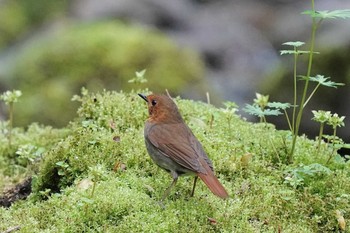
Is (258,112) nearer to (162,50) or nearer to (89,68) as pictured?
(89,68)

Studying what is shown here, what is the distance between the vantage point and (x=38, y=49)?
9766 millimetres

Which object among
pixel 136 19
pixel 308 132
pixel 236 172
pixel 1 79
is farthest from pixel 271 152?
pixel 136 19

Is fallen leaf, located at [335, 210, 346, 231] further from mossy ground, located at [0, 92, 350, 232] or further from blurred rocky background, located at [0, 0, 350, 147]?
blurred rocky background, located at [0, 0, 350, 147]

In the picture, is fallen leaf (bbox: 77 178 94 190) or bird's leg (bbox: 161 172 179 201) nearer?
bird's leg (bbox: 161 172 179 201)

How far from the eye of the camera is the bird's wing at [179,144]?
11.6 feet

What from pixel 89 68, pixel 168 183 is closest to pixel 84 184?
pixel 168 183

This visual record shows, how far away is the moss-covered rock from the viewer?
27.6ft

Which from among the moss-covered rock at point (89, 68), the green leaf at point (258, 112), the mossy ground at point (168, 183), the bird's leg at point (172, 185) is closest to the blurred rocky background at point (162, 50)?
the moss-covered rock at point (89, 68)

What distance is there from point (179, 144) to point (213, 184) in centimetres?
41

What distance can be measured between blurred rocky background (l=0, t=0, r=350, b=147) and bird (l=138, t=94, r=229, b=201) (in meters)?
3.88

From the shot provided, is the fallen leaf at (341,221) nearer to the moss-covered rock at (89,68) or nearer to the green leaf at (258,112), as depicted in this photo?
the green leaf at (258,112)

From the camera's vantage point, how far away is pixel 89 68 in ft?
28.3

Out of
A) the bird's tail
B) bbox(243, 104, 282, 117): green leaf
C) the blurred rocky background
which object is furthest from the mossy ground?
the blurred rocky background

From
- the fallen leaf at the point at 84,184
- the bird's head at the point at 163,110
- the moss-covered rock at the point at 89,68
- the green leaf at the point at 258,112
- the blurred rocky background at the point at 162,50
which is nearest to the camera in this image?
the fallen leaf at the point at 84,184
